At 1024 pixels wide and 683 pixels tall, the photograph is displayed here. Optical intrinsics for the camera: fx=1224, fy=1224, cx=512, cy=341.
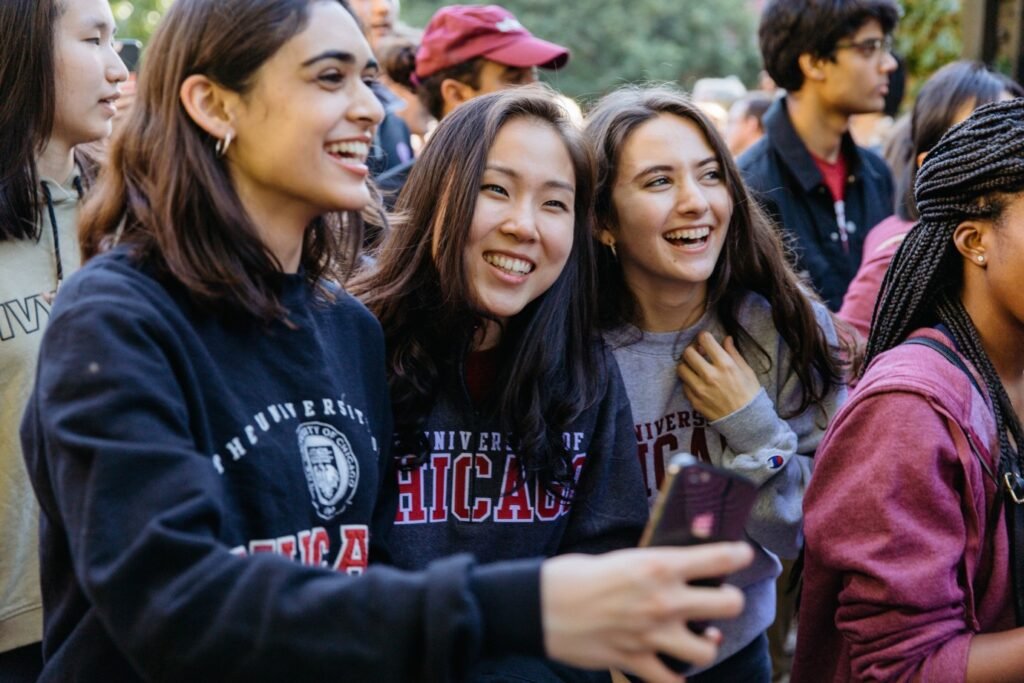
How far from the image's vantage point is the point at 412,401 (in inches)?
104

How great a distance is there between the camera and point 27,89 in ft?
9.66

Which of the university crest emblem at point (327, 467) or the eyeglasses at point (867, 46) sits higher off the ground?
the eyeglasses at point (867, 46)

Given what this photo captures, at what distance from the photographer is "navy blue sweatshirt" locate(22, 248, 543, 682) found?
157 centimetres

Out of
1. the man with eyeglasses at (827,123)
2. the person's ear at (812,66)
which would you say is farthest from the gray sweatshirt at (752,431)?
the person's ear at (812,66)

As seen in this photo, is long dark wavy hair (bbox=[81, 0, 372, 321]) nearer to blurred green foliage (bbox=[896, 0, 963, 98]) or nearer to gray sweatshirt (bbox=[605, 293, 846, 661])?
gray sweatshirt (bbox=[605, 293, 846, 661])

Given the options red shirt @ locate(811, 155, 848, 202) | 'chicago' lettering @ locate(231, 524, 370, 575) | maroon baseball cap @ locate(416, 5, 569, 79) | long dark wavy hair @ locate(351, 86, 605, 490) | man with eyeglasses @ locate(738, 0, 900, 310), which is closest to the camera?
'chicago' lettering @ locate(231, 524, 370, 575)

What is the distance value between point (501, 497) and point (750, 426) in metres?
0.69

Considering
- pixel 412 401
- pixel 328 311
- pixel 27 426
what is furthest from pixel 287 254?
pixel 412 401

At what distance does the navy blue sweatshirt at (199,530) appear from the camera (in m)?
1.57

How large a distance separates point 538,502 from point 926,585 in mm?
818

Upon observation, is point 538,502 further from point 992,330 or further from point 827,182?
point 827,182

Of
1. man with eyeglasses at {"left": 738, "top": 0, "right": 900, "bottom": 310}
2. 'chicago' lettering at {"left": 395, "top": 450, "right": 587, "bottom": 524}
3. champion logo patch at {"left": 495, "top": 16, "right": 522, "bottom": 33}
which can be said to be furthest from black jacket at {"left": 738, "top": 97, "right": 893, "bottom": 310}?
'chicago' lettering at {"left": 395, "top": 450, "right": 587, "bottom": 524}

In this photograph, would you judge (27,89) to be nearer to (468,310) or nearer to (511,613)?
(468,310)

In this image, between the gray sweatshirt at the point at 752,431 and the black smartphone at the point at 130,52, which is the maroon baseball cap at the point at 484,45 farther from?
the gray sweatshirt at the point at 752,431
